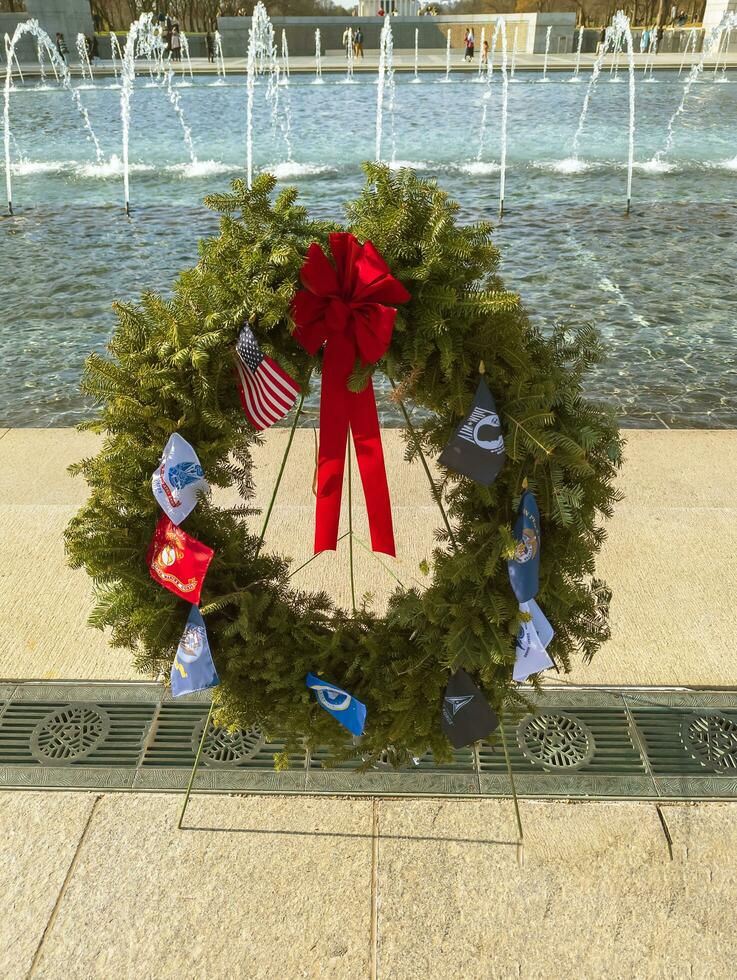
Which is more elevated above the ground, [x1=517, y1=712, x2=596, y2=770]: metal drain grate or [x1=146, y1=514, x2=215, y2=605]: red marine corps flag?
[x1=146, y1=514, x2=215, y2=605]: red marine corps flag

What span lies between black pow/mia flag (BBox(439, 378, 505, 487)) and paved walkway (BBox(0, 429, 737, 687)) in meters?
1.45

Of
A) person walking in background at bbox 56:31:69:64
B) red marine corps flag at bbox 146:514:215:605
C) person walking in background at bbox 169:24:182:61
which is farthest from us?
person walking in background at bbox 56:31:69:64

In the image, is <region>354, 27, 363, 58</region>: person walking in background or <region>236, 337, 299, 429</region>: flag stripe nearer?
<region>236, 337, 299, 429</region>: flag stripe

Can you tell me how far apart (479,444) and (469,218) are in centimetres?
913

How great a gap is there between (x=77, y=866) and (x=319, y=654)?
1062mm

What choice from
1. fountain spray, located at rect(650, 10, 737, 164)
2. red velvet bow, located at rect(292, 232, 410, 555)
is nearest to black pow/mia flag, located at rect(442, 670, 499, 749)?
red velvet bow, located at rect(292, 232, 410, 555)

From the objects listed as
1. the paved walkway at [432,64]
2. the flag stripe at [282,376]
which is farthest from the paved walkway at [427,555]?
Result: the paved walkway at [432,64]

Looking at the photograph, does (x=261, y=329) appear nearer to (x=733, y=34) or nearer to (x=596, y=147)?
(x=596, y=147)

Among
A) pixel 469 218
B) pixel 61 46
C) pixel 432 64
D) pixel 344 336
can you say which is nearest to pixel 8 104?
Result: pixel 61 46

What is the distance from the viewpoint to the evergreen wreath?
7.46ft

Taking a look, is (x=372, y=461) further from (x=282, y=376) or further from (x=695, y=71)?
(x=695, y=71)

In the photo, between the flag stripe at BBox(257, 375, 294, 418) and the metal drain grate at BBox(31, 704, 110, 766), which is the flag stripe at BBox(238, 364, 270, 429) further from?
the metal drain grate at BBox(31, 704, 110, 766)

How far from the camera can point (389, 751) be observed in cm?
285

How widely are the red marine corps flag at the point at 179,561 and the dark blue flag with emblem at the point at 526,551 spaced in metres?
0.89
